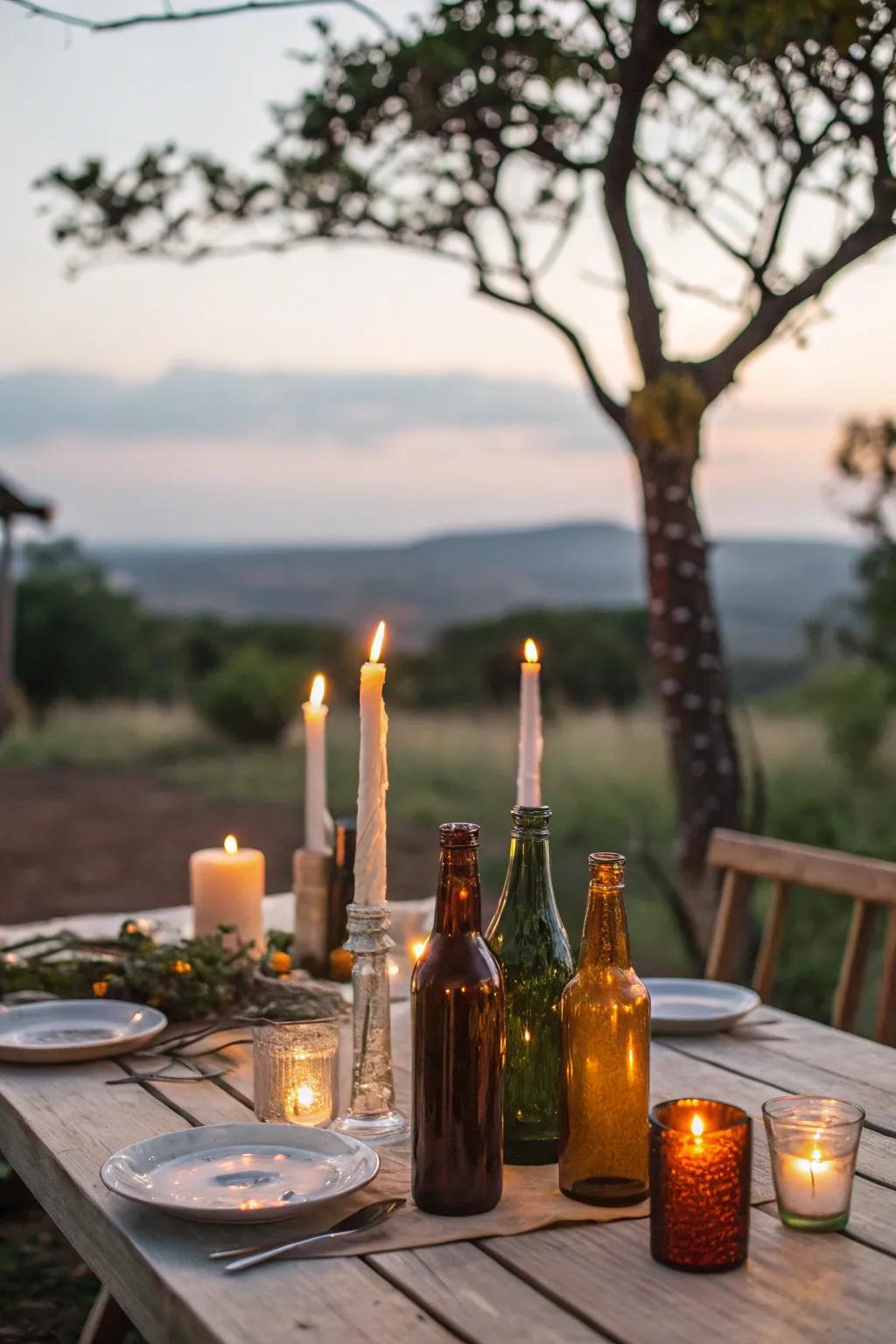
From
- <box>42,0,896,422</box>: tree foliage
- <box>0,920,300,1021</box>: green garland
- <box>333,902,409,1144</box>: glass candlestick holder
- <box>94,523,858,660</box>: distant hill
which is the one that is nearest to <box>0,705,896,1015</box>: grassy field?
<box>94,523,858,660</box>: distant hill

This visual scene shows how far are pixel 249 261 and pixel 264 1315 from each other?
7962mm

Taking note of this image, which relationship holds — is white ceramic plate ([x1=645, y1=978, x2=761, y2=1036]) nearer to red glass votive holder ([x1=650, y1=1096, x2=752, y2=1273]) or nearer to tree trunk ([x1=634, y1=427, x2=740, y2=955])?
red glass votive holder ([x1=650, y1=1096, x2=752, y2=1273])

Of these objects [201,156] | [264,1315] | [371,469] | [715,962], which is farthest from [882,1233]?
[371,469]

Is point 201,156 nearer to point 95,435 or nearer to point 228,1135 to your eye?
point 228,1135

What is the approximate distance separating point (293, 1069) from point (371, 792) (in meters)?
0.27

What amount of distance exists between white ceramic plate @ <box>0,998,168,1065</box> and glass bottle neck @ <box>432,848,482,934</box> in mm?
570

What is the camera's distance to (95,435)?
15.2 m

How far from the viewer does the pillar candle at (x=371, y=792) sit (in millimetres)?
1164

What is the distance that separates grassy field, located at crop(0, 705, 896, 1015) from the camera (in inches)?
207

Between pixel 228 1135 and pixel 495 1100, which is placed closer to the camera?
pixel 495 1100

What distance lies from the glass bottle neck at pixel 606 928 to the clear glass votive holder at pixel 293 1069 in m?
0.29

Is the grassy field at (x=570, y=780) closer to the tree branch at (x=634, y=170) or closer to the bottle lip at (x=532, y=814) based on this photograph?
the tree branch at (x=634, y=170)

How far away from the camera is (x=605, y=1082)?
3.57 feet

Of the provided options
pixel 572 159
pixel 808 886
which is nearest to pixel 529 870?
pixel 808 886
